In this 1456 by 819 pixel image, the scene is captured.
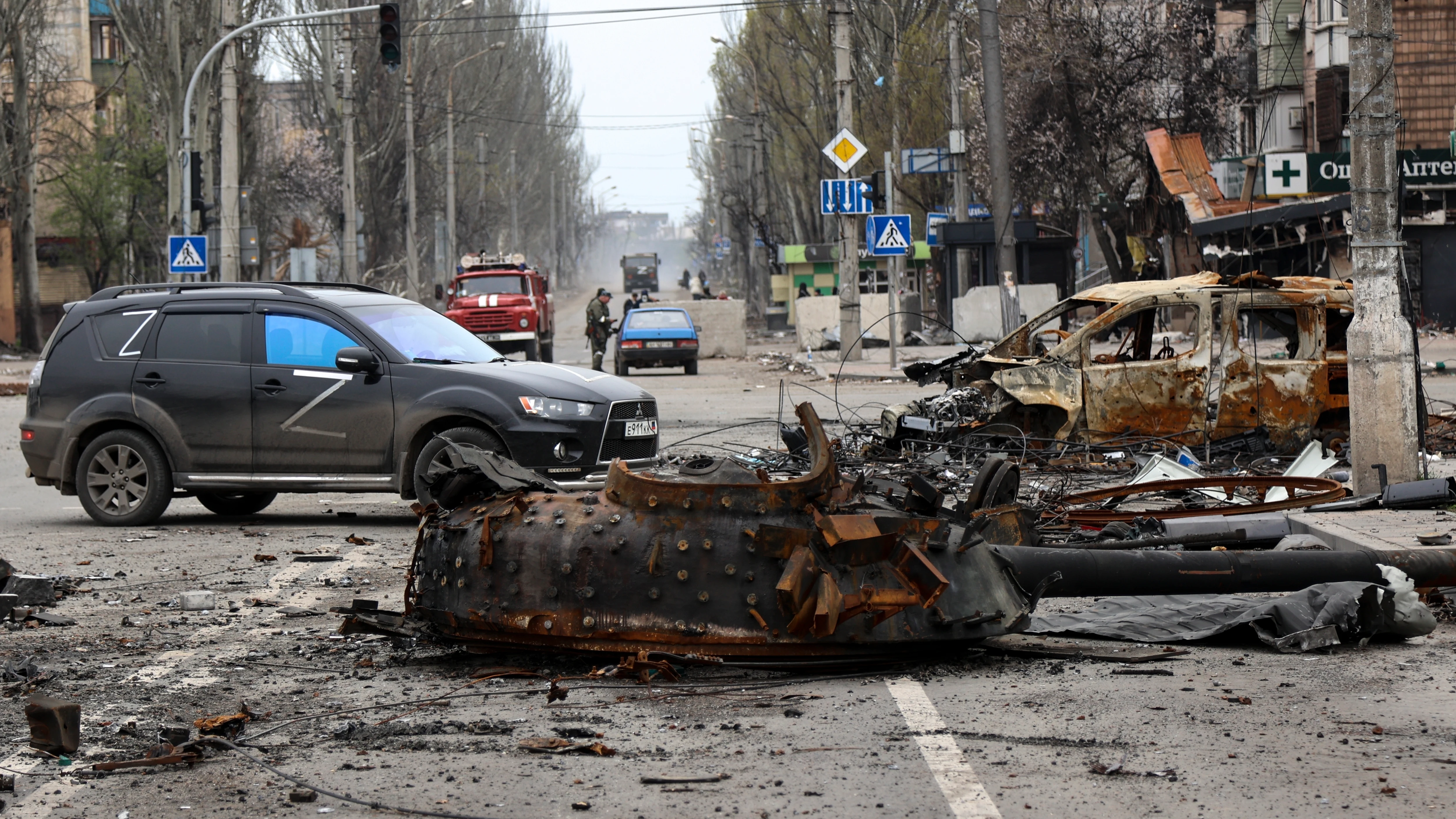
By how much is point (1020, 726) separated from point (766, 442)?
10717 millimetres

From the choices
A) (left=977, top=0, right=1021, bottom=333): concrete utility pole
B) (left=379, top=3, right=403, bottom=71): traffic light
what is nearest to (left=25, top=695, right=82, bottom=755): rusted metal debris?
(left=977, top=0, right=1021, bottom=333): concrete utility pole

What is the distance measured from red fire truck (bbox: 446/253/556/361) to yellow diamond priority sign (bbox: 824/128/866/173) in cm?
880

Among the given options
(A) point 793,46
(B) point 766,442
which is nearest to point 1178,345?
(B) point 766,442

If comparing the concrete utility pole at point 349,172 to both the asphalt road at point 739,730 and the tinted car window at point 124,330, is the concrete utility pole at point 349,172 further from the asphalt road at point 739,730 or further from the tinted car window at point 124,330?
the asphalt road at point 739,730

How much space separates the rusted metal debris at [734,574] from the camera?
18.8 feet

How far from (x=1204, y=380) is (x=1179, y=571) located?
6977 millimetres

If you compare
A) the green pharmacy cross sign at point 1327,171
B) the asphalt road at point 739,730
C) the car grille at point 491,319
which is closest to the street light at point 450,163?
the car grille at point 491,319

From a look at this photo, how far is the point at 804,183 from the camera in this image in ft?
192

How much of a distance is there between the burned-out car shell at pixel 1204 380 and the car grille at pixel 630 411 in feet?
8.91

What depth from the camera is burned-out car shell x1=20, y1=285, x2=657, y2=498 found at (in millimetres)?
10719

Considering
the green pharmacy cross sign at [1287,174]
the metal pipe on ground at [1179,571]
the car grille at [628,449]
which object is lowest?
the metal pipe on ground at [1179,571]

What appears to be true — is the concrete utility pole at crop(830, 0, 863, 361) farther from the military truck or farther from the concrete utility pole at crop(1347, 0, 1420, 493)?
the military truck

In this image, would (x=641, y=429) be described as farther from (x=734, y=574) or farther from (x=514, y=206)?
(x=514, y=206)

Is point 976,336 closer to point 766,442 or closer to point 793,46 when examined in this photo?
point 766,442
